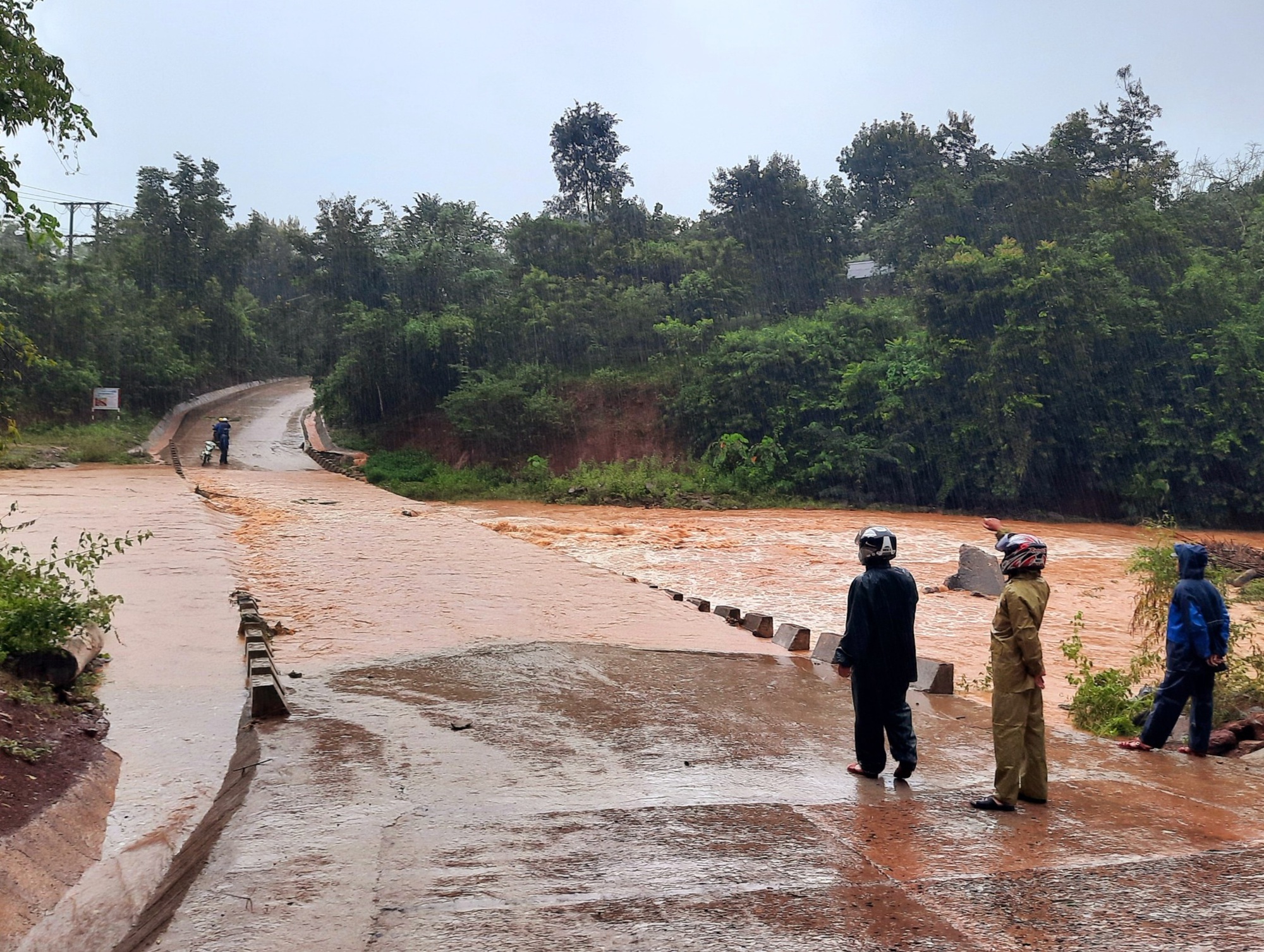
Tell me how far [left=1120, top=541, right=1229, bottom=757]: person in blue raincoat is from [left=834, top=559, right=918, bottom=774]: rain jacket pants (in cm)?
257

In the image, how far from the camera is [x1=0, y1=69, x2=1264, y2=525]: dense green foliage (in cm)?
3030

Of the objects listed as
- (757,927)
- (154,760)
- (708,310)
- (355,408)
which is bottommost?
(154,760)

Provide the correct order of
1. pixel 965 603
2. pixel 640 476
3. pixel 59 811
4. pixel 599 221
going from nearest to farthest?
pixel 59 811 → pixel 965 603 → pixel 640 476 → pixel 599 221

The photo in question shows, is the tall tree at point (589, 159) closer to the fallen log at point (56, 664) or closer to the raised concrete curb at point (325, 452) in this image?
the raised concrete curb at point (325, 452)

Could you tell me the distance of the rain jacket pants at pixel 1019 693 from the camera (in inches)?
215

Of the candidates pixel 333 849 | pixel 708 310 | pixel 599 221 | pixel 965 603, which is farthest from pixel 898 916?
pixel 599 221

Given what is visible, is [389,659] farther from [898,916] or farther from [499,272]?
[499,272]

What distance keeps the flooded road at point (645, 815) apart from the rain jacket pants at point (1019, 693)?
23 centimetres

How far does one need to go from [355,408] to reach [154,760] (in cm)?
3427

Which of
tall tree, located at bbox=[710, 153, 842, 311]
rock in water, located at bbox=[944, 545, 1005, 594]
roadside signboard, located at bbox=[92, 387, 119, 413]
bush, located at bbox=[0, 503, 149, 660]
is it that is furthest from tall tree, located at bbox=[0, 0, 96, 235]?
tall tree, located at bbox=[710, 153, 842, 311]

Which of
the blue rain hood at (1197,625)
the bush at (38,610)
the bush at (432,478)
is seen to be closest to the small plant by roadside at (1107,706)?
the blue rain hood at (1197,625)

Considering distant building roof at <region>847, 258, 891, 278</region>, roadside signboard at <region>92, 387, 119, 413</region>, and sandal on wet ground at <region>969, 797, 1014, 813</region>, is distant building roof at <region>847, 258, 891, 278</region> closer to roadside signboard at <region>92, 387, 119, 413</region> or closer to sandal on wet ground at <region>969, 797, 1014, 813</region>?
roadside signboard at <region>92, 387, 119, 413</region>

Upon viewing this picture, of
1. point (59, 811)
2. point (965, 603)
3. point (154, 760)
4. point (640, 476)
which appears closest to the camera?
point (59, 811)

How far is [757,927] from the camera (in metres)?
3.74
